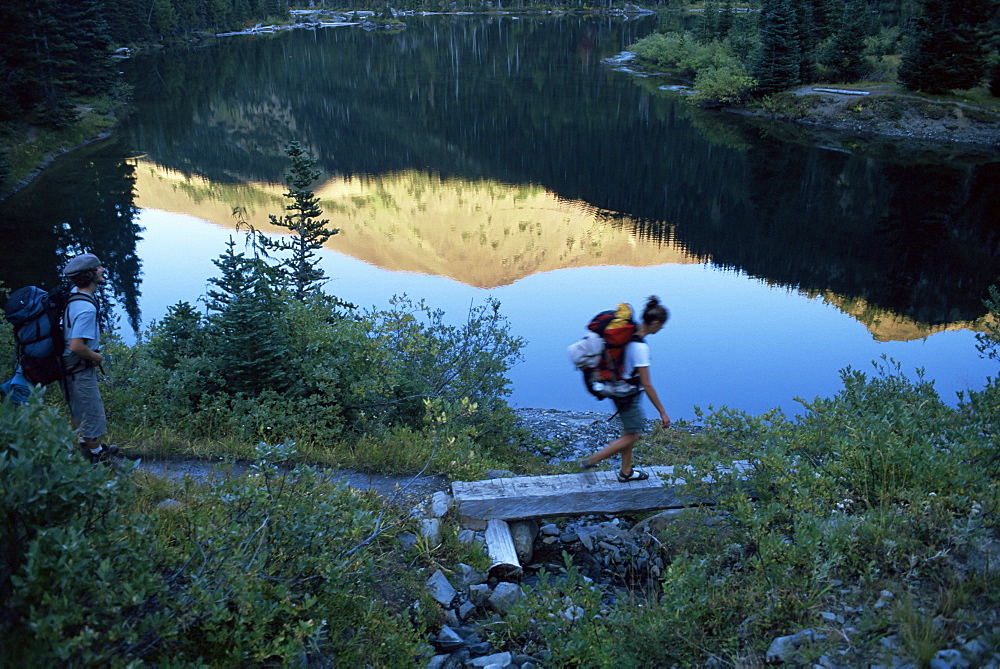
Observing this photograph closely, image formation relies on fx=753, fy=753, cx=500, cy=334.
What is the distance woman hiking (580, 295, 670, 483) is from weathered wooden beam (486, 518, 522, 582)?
1343 mm

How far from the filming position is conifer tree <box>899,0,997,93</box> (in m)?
45.4

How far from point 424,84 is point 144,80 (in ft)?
86.3

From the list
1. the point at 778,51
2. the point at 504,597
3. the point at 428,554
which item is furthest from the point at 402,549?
the point at 778,51

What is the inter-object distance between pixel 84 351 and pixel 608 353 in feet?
15.8

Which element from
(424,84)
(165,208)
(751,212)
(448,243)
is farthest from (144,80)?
(751,212)

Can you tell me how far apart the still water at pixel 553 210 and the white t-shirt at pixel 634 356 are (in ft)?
31.0

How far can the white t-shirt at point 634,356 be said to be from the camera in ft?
23.6

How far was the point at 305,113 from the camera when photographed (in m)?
63.6

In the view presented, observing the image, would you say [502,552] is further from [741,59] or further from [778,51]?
[741,59]

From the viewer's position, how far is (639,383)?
24.1ft

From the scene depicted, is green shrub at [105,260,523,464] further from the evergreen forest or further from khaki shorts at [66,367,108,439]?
the evergreen forest

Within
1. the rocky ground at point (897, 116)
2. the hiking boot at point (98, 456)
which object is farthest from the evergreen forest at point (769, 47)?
the hiking boot at point (98, 456)

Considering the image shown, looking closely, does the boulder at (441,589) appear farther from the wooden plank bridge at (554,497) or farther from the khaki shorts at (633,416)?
the khaki shorts at (633,416)

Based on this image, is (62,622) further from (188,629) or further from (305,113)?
(305,113)
